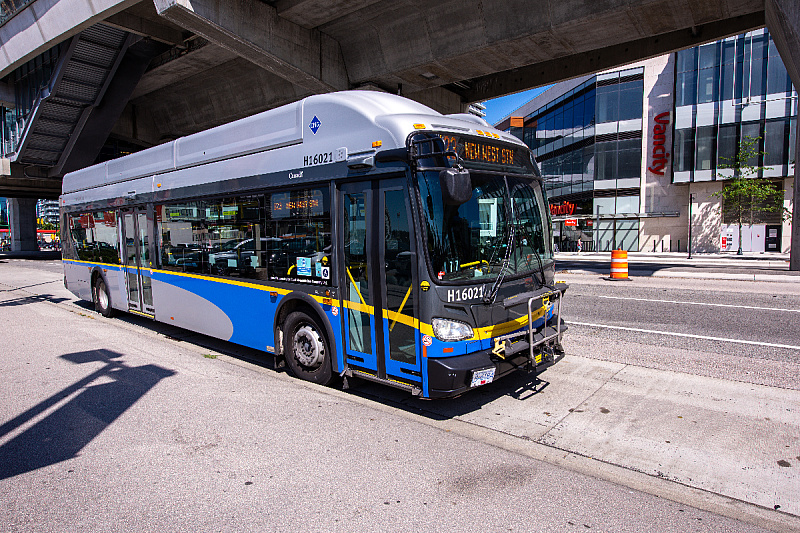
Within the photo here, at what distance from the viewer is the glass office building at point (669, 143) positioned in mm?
34438

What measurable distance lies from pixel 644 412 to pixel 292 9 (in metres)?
14.7

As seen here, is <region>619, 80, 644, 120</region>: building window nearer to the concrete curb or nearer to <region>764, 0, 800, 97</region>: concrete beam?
<region>764, 0, 800, 97</region>: concrete beam

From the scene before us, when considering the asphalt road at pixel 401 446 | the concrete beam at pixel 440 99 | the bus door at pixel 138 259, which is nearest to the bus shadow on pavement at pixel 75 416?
the asphalt road at pixel 401 446

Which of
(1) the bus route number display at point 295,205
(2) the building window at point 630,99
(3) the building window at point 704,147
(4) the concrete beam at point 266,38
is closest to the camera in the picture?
(1) the bus route number display at point 295,205

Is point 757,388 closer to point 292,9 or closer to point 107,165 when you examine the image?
point 107,165

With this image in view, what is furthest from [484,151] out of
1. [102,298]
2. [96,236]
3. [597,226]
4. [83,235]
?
[597,226]

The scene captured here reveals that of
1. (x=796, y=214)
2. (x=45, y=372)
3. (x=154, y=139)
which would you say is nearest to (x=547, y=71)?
(x=796, y=214)

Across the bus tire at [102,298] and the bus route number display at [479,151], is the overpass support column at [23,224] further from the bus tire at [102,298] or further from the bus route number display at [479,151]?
the bus route number display at [479,151]

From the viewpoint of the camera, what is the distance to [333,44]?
57.4 feet

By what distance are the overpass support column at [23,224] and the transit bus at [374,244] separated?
64.7 meters

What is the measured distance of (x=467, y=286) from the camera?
474cm

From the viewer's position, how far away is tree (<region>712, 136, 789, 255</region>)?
32.8 meters

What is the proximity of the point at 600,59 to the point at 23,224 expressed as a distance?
66095mm

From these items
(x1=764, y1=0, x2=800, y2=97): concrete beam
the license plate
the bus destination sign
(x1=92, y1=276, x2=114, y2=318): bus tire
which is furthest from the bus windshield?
(x1=764, y1=0, x2=800, y2=97): concrete beam
